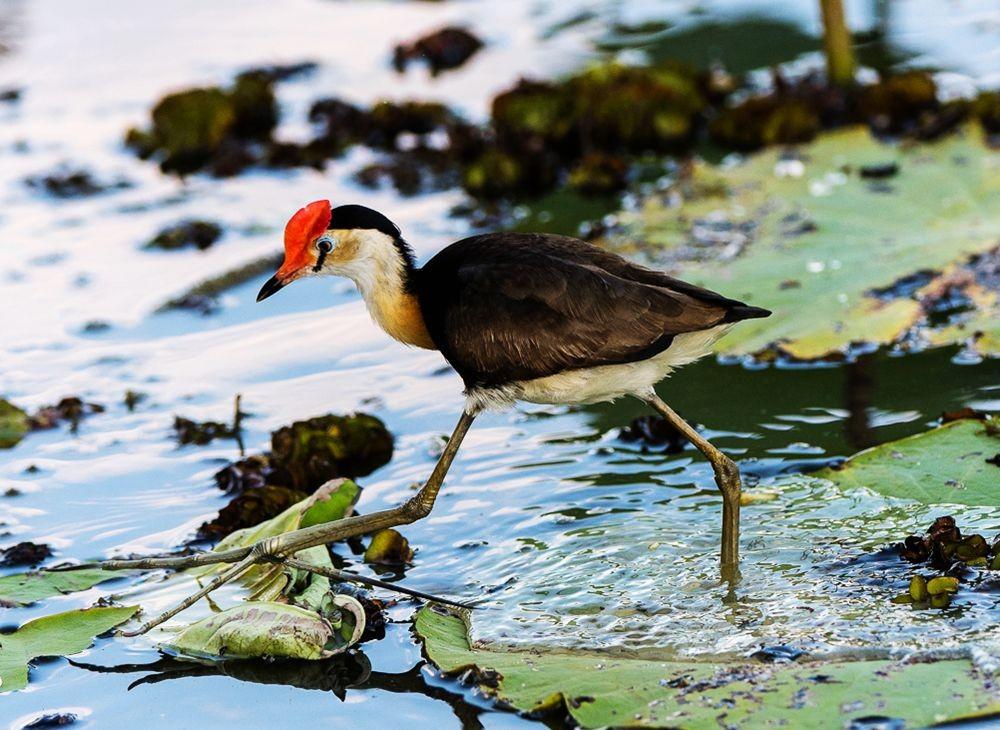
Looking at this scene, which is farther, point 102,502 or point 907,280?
point 907,280

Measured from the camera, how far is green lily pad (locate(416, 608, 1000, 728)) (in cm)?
376

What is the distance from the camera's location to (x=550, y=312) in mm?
4789

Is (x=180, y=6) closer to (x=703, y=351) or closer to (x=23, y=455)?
(x=23, y=455)

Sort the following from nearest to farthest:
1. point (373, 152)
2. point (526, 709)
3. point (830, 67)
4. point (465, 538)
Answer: point (526, 709) < point (465, 538) < point (830, 67) < point (373, 152)

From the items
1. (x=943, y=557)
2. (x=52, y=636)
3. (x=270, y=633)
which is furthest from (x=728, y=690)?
(x=52, y=636)

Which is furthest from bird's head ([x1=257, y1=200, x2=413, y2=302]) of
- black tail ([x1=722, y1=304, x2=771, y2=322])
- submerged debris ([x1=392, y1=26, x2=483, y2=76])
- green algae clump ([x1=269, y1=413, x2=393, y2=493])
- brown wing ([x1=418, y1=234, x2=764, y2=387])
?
submerged debris ([x1=392, y1=26, x2=483, y2=76])

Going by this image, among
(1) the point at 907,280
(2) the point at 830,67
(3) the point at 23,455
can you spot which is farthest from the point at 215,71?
(1) the point at 907,280

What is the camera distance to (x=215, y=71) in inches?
472

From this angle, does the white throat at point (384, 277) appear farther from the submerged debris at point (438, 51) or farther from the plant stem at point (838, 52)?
the submerged debris at point (438, 51)

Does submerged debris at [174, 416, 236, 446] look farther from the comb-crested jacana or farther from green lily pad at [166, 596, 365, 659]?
green lily pad at [166, 596, 365, 659]

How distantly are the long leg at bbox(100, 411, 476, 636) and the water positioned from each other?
172 mm

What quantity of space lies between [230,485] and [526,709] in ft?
7.10

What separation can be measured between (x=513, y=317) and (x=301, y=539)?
1009 mm

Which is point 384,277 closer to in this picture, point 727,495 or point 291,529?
point 291,529
